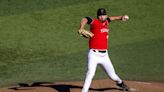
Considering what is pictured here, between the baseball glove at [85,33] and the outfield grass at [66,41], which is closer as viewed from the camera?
the baseball glove at [85,33]

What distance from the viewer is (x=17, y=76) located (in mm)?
16047

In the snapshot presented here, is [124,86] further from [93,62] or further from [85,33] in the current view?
[85,33]

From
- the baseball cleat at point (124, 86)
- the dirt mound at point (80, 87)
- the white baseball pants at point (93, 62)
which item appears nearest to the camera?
the white baseball pants at point (93, 62)

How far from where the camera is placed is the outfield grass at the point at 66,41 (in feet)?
53.5

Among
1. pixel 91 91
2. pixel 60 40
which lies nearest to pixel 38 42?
pixel 60 40

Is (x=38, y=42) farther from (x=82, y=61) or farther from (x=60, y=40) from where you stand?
(x=82, y=61)

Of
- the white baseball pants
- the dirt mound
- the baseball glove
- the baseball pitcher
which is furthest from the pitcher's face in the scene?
the dirt mound

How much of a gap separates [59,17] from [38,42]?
2807mm

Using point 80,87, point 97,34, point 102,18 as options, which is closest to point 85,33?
point 97,34

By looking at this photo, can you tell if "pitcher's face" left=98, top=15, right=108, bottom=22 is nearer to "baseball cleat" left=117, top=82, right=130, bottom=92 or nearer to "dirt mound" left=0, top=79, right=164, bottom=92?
"baseball cleat" left=117, top=82, right=130, bottom=92

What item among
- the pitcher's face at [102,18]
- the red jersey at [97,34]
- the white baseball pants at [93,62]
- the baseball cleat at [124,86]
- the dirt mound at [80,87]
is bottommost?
the dirt mound at [80,87]

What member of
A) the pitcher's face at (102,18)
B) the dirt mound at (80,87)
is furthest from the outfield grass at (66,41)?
the pitcher's face at (102,18)

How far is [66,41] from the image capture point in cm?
2027

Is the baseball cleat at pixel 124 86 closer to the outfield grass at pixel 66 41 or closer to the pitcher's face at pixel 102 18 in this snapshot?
the pitcher's face at pixel 102 18
